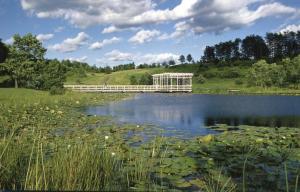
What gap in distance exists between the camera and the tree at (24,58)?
45.7 meters

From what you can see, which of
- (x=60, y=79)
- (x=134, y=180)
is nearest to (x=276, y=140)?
(x=134, y=180)

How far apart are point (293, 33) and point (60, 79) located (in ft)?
327

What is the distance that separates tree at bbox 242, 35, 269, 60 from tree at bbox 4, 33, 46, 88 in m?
Result: 90.8

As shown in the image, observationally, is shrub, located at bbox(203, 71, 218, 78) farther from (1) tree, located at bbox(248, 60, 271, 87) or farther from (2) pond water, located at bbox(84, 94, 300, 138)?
(2) pond water, located at bbox(84, 94, 300, 138)

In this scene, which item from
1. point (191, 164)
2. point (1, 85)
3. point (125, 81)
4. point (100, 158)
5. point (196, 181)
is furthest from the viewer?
point (125, 81)

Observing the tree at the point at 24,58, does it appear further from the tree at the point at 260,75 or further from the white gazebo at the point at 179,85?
the tree at the point at 260,75

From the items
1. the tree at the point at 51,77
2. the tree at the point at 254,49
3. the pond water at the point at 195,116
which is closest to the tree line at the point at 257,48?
the tree at the point at 254,49

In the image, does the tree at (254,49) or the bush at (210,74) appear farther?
the tree at (254,49)

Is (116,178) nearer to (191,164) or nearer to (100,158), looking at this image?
(100,158)

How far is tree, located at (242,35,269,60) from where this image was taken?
126 metres

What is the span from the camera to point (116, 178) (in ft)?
21.2

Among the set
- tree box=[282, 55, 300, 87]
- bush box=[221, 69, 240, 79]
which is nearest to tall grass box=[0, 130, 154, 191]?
tree box=[282, 55, 300, 87]

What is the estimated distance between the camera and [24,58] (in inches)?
1858

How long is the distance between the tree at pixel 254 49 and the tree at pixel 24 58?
9081cm
